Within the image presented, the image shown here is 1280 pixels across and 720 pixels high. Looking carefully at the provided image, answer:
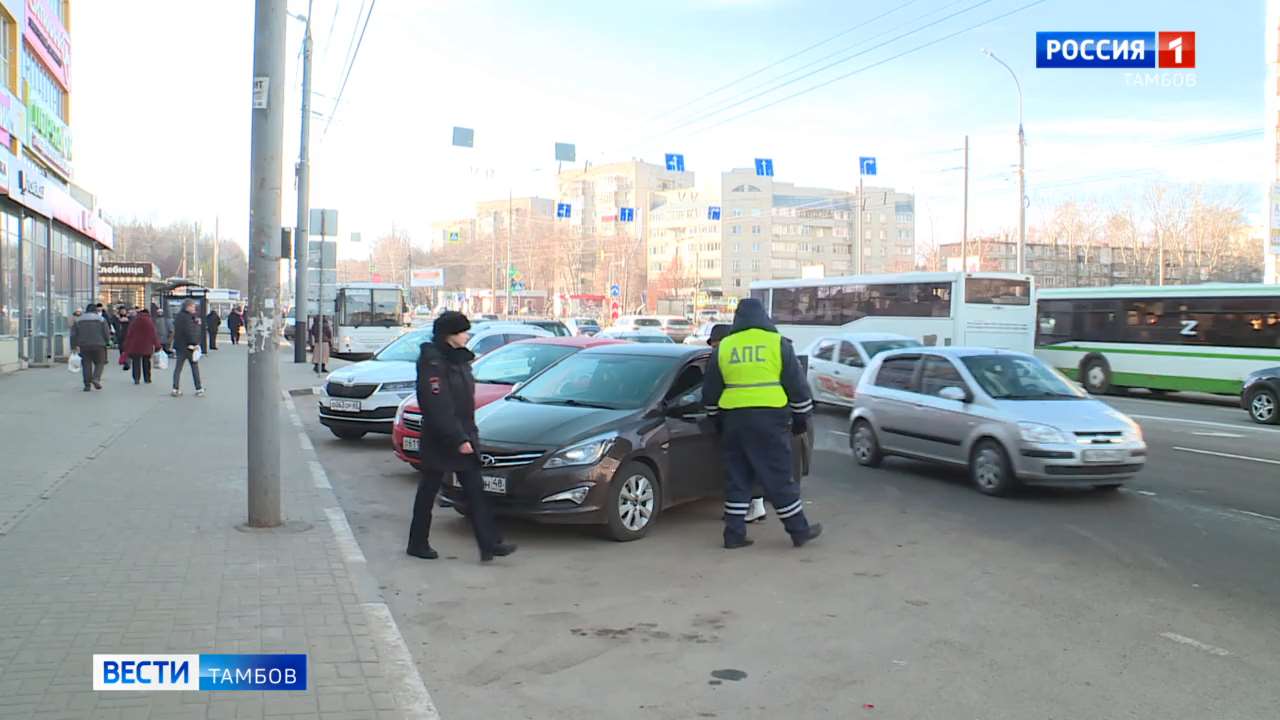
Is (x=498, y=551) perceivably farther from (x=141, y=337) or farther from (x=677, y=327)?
(x=677, y=327)

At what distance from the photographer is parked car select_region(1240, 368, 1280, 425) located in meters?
17.9

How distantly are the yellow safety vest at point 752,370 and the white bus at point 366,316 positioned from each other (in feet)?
108

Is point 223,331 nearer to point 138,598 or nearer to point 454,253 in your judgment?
point 454,253

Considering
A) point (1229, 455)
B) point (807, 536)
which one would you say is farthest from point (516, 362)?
point (1229, 455)

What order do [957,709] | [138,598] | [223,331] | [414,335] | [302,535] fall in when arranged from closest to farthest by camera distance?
[957,709], [138,598], [302,535], [414,335], [223,331]

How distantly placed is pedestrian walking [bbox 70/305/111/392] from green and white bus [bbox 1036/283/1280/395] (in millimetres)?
23240

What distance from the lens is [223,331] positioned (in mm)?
67438

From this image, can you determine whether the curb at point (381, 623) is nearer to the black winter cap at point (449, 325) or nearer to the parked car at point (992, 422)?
the black winter cap at point (449, 325)

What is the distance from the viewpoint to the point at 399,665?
4.90m

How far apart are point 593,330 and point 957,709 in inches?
1984

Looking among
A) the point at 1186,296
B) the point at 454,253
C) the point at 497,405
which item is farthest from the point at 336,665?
the point at 454,253

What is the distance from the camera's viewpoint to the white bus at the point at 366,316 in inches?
1545

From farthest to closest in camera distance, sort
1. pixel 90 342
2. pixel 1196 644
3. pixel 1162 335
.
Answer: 1. pixel 1162 335
2. pixel 90 342
3. pixel 1196 644

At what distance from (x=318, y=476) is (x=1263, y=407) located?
16.3m
